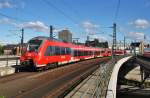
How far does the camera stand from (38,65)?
2828 centimetres

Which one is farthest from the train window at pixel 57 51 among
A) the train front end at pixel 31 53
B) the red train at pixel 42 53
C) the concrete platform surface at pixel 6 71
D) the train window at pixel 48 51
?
the concrete platform surface at pixel 6 71

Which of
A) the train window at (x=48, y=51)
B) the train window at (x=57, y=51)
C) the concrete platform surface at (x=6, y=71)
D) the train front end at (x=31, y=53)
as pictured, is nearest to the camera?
the concrete platform surface at (x=6, y=71)

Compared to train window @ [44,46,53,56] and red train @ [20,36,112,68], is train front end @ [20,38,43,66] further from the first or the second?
train window @ [44,46,53,56]

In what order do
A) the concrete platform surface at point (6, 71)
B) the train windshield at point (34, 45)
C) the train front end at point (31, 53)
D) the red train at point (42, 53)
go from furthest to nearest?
the train windshield at point (34, 45) < the red train at point (42, 53) < the train front end at point (31, 53) < the concrete platform surface at point (6, 71)

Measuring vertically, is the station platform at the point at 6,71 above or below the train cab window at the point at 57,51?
below

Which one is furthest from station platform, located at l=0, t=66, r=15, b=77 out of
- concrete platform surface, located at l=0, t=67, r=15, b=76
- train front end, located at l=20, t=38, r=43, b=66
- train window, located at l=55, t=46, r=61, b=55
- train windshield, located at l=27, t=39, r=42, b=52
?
train window, located at l=55, t=46, r=61, b=55

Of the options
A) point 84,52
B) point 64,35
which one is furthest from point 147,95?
point 64,35

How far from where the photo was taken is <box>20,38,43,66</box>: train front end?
2803 centimetres

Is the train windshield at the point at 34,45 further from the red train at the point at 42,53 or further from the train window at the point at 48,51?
the train window at the point at 48,51

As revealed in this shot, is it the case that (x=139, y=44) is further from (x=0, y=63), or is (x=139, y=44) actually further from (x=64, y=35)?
(x=0, y=63)

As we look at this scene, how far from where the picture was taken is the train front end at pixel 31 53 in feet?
92.0

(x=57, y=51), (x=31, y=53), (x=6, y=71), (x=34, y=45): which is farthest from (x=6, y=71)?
(x=57, y=51)

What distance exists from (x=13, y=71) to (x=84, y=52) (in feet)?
108

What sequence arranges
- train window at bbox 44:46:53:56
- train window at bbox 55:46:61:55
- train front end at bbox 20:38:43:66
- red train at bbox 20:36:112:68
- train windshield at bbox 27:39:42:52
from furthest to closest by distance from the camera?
train window at bbox 55:46:61:55 < train window at bbox 44:46:53:56 < train windshield at bbox 27:39:42:52 < red train at bbox 20:36:112:68 < train front end at bbox 20:38:43:66
